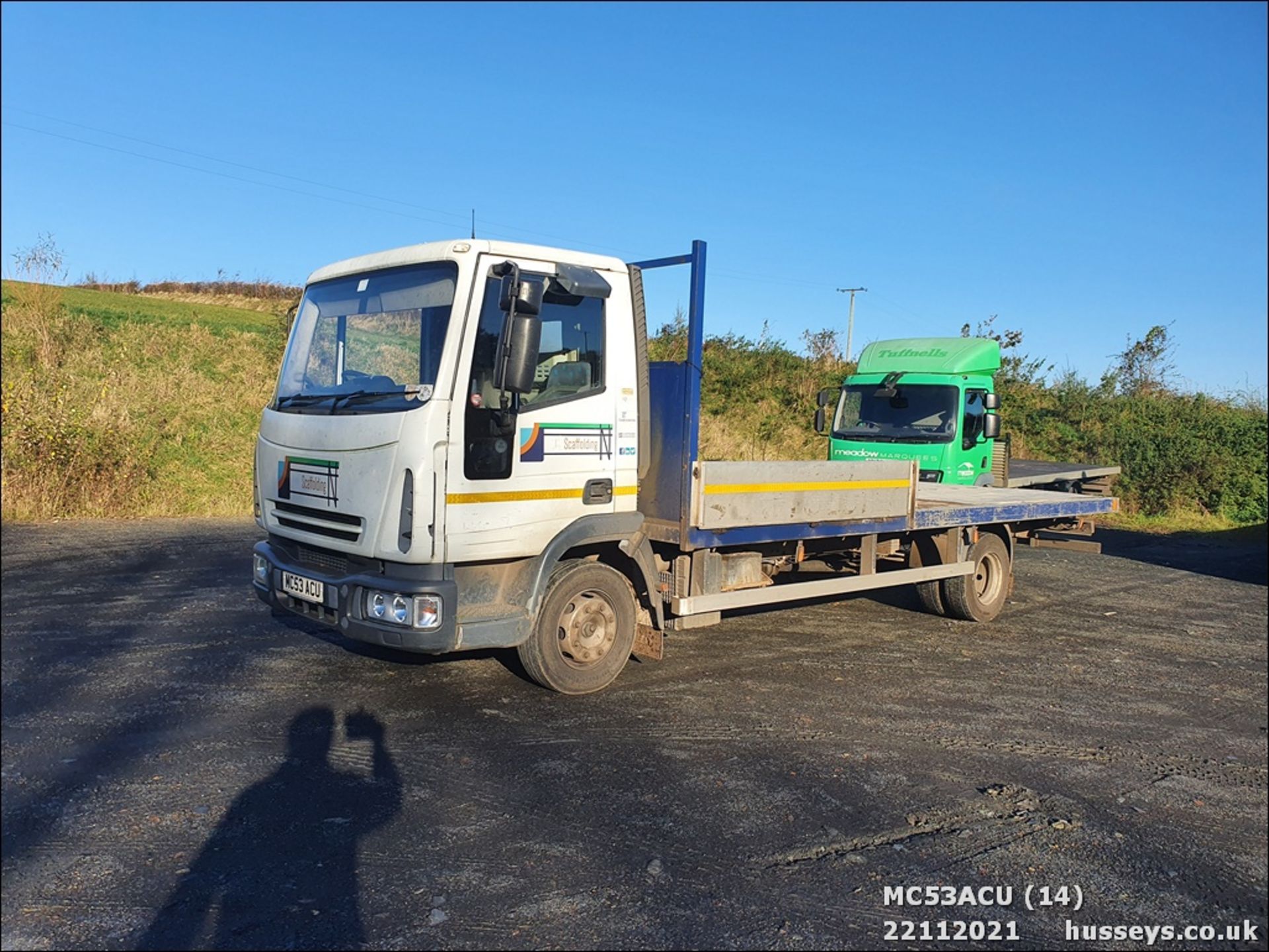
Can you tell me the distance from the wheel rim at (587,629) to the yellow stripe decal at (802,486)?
962 millimetres

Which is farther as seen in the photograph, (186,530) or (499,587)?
(186,530)

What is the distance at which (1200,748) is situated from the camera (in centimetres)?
498

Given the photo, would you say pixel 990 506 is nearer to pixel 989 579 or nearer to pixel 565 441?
pixel 989 579

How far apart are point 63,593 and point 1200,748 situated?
883cm

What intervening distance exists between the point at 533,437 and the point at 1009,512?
499 centimetres

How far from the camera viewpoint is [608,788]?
13.8ft

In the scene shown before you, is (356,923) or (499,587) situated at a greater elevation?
(499,587)

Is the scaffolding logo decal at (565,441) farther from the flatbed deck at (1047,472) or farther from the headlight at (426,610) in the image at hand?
the flatbed deck at (1047,472)

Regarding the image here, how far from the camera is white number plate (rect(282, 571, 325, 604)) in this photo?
4.92 metres

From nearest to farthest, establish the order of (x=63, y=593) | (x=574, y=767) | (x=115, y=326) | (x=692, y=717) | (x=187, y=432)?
(x=574, y=767) < (x=692, y=717) < (x=63, y=593) < (x=187, y=432) < (x=115, y=326)

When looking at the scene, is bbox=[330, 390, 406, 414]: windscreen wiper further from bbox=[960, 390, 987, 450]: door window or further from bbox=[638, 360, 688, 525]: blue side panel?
bbox=[960, 390, 987, 450]: door window

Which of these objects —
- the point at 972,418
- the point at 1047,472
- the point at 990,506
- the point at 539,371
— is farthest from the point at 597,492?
the point at 1047,472

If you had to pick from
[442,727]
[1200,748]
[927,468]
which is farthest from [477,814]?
[927,468]

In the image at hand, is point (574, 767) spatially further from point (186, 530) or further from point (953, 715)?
point (186, 530)
